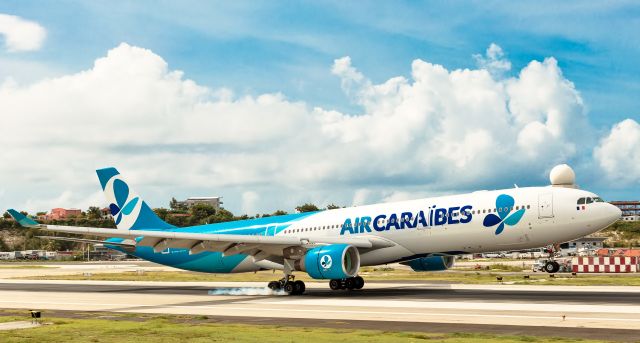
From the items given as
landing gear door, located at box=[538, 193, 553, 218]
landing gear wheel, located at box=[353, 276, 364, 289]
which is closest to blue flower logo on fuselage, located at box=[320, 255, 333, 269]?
landing gear wheel, located at box=[353, 276, 364, 289]

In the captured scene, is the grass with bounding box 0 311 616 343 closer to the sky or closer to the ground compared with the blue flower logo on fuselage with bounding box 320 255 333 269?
closer to the ground

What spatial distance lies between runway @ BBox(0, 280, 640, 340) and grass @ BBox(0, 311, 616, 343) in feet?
4.78

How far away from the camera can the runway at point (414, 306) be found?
66.0ft

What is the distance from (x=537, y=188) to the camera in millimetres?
34312

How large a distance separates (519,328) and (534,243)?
50.2 ft

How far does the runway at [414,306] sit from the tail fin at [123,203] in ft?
18.7

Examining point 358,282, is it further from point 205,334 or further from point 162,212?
point 162,212

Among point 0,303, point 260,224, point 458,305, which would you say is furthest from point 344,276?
point 0,303

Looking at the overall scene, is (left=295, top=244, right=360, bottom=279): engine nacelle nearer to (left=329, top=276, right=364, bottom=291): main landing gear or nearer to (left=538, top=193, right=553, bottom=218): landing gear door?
(left=329, top=276, right=364, bottom=291): main landing gear

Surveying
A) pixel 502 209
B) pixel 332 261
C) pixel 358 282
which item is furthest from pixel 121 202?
pixel 502 209

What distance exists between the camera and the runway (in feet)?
→ 66.0

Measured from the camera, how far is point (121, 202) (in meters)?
45.3

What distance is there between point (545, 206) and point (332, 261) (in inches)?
416

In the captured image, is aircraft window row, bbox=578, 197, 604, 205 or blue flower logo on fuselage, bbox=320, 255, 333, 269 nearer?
aircraft window row, bbox=578, 197, 604, 205
